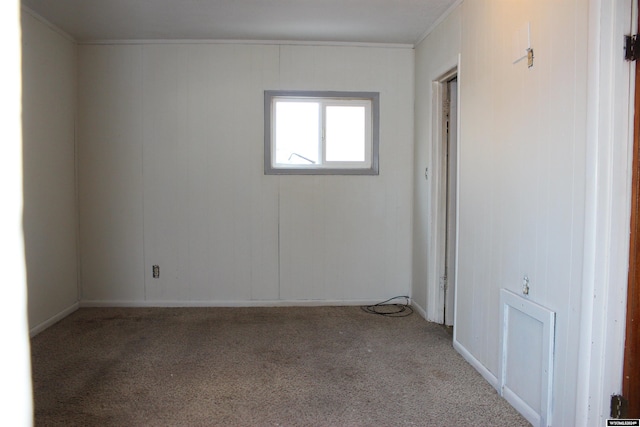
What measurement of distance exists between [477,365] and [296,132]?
259 cm

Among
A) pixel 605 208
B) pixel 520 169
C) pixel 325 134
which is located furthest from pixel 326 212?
pixel 605 208

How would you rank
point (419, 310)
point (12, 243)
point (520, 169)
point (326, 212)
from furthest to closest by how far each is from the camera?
point (326, 212)
point (419, 310)
point (520, 169)
point (12, 243)

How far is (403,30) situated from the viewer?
13.0 feet

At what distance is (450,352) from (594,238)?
1.64 m

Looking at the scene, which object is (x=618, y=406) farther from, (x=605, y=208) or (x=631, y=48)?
(x=631, y=48)

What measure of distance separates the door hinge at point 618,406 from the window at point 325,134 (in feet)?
9.46

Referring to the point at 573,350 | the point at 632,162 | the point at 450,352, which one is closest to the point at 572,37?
the point at 632,162

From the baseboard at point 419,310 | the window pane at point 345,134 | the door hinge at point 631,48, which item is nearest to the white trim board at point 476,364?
the baseboard at point 419,310

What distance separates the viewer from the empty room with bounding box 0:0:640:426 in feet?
5.97

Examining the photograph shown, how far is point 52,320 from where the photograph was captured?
381 centimetres

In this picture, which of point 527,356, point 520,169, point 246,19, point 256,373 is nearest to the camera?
point 527,356

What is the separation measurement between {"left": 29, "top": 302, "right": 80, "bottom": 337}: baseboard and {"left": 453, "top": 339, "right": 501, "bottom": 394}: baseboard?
310 cm

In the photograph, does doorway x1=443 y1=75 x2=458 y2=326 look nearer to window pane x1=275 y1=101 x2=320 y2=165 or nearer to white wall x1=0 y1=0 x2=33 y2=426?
window pane x1=275 y1=101 x2=320 y2=165

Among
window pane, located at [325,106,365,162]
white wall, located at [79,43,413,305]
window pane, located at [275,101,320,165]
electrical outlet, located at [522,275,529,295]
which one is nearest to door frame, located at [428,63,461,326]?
white wall, located at [79,43,413,305]
